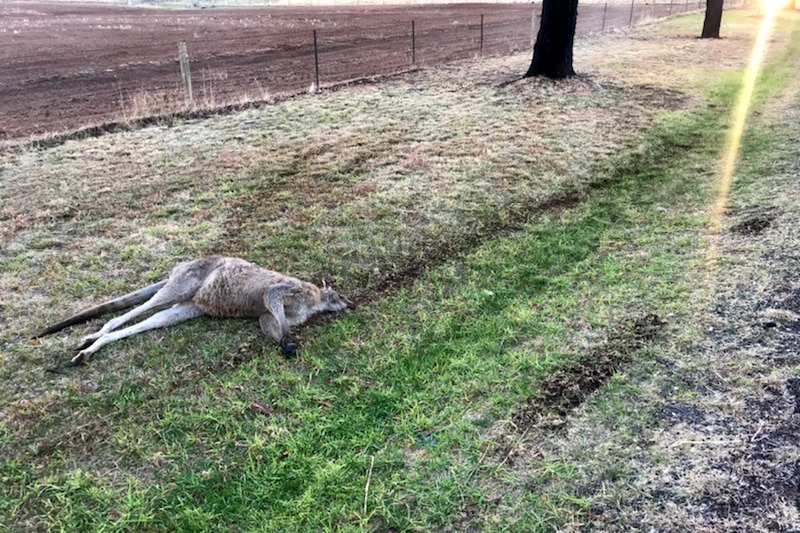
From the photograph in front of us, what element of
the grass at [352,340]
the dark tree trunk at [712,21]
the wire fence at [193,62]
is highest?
the dark tree trunk at [712,21]

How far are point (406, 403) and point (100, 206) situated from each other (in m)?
4.74

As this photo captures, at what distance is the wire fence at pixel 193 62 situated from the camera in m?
11.4

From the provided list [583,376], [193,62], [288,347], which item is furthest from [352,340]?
[193,62]

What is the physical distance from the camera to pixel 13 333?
4000mm

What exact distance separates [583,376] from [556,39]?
10.6 meters

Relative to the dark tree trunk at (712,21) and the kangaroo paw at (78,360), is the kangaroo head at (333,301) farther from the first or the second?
the dark tree trunk at (712,21)

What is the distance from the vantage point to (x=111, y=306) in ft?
13.8

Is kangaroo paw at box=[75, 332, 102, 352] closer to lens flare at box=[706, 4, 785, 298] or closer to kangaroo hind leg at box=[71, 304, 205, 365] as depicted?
kangaroo hind leg at box=[71, 304, 205, 365]

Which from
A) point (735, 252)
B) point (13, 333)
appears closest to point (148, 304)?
point (13, 333)

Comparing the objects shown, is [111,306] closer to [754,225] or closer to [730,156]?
[754,225]

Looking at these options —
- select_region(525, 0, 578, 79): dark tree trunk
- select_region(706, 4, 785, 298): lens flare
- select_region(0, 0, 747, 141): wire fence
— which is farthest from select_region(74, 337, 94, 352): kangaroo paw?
select_region(525, 0, 578, 79): dark tree trunk

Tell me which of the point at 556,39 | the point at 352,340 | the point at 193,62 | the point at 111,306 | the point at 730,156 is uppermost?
the point at 556,39

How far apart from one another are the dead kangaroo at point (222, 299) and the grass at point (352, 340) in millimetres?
131

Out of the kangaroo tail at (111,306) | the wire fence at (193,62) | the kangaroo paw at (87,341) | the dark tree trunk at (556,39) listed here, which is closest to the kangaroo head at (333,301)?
the kangaroo tail at (111,306)
